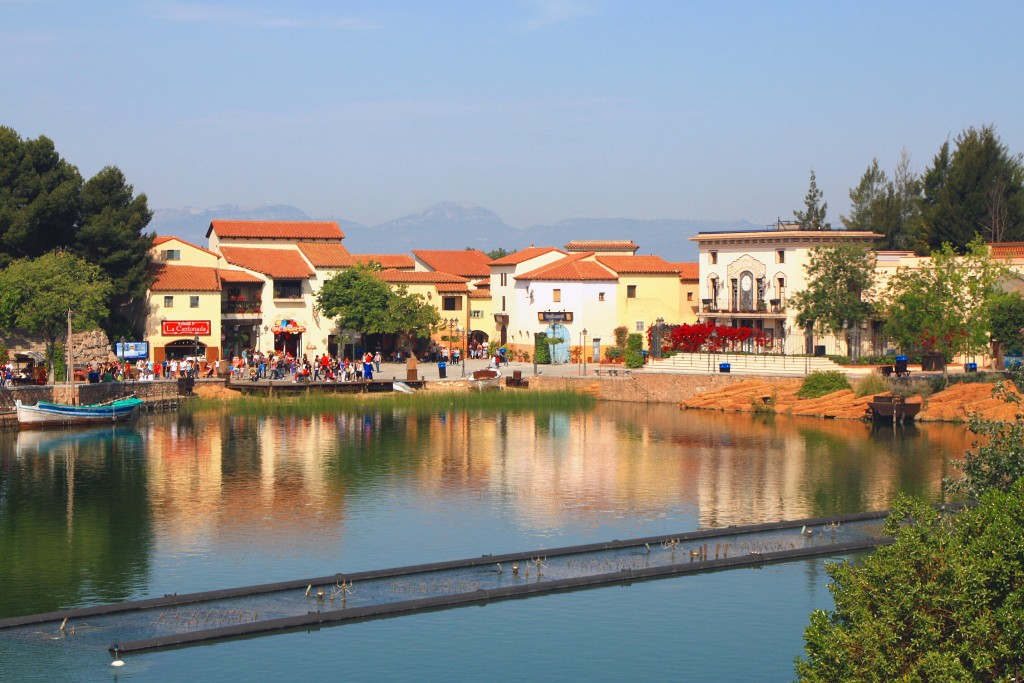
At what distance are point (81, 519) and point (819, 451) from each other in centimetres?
2721

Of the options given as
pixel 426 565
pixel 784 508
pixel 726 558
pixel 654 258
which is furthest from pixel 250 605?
pixel 654 258

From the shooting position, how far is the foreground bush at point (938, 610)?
52.7 feet

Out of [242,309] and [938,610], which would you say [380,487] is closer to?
[938,610]

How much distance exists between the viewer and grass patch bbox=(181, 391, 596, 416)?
62094 millimetres

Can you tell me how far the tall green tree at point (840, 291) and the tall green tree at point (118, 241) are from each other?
125 ft

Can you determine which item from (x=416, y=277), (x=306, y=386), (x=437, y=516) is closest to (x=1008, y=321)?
(x=306, y=386)

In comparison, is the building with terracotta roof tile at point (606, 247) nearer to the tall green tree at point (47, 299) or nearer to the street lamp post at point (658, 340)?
the street lamp post at point (658, 340)

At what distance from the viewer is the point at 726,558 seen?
29.8m

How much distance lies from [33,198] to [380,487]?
37648mm

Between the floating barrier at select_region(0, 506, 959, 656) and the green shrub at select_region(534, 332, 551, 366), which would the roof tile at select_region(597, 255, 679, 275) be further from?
the floating barrier at select_region(0, 506, 959, 656)

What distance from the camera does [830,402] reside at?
200 feet

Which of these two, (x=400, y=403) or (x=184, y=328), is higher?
(x=184, y=328)

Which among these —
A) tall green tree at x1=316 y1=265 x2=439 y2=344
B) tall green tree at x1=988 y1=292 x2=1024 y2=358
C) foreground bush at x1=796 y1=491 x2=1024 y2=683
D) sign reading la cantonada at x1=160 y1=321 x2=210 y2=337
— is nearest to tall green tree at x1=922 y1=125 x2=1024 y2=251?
tall green tree at x1=988 y1=292 x2=1024 y2=358

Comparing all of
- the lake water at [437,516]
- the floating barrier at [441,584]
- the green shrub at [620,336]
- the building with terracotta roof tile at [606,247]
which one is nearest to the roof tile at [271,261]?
the lake water at [437,516]
